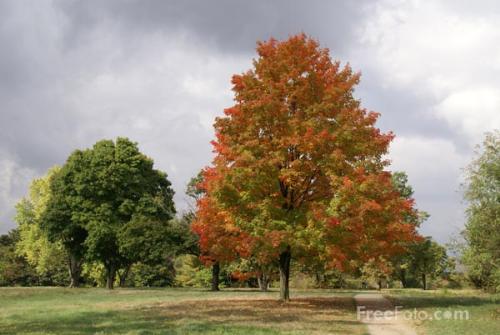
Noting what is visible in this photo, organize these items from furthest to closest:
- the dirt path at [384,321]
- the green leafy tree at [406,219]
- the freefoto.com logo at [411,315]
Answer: the green leafy tree at [406,219] → the freefoto.com logo at [411,315] → the dirt path at [384,321]

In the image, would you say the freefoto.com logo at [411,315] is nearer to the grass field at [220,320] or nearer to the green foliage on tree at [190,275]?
the grass field at [220,320]

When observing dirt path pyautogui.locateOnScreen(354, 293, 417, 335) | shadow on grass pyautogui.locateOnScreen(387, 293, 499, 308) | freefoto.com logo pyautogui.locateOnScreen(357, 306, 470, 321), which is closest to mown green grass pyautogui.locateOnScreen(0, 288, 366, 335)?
dirt path pyautogui.locateOnScreen(354, 293, 417, 335)

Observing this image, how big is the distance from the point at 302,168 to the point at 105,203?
33.6 metres

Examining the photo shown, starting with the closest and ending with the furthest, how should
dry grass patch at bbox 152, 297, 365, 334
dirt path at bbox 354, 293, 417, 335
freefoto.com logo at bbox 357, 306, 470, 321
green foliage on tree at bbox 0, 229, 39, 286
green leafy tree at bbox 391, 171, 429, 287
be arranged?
dirt path at bbox 354, 293, 417, 335, dry grass patch at bbox 152, 297, 365, 334, freefoto.com logo at bbox 357, 306, 470, 321, green leafy tree at bbox 391, 171, 429, 287, green foliage on tree at bbox 0, 229, 39, 286

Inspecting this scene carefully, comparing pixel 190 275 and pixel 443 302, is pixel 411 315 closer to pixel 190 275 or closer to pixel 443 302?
pixel 443 302

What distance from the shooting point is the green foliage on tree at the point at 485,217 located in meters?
25.0

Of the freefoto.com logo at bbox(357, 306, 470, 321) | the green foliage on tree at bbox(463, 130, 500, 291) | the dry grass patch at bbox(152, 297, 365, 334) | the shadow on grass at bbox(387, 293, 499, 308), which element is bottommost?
the shadow on grass at bbox(387, 293, 499, 308)

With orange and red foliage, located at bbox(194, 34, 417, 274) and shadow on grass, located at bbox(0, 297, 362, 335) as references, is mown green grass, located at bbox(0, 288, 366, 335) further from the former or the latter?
orange and red foliage, located at bbox(194, 34, 417, 274)

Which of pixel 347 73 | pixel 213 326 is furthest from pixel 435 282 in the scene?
pixel 213 326

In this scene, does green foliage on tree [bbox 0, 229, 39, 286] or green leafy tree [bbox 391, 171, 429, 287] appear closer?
green leafy tree [bbox 391, 171, 429, 287]

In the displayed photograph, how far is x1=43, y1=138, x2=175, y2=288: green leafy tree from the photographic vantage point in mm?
52562

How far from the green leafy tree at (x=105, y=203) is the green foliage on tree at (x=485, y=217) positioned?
32103 millimetres

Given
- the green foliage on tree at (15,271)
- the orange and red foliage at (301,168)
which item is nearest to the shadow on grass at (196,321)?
the orange and red foliage at (301,168)

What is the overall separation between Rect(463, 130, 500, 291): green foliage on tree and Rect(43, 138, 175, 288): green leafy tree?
32103 mm
